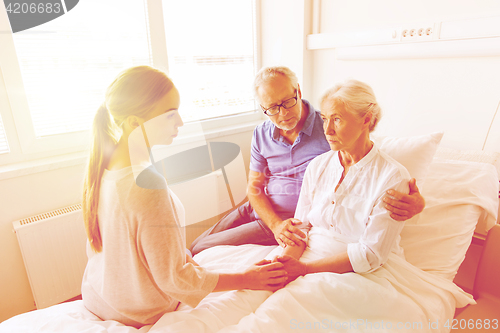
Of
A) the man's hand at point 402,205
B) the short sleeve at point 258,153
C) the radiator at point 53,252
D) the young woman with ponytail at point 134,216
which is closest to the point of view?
the young woman with ponytail at point 134,216

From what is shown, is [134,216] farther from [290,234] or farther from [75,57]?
[75,57]

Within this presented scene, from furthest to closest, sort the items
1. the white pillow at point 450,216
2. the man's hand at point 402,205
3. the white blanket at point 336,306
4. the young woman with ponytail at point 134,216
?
the white pillow at point 450,216
the man's hand at point 402,205
the white blanket at point 336,306
the young woman with ponytail at point 134,216

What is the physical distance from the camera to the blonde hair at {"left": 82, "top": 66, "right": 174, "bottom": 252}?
0.83 metres

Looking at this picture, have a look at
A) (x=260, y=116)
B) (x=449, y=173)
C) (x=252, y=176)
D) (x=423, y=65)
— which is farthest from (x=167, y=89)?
(x=260, y=116)

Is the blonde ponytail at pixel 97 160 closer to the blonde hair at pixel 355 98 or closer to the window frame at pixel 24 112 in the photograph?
the window frame at pixel 24 112

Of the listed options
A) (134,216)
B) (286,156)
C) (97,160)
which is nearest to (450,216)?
(286,156)

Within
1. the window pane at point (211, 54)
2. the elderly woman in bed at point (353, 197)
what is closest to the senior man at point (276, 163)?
the elderly woman in bed at point (353, 197)

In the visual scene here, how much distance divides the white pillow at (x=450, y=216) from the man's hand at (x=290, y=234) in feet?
1.41

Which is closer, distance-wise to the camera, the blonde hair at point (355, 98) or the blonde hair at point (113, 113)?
the blonde hair at point (113, 113)

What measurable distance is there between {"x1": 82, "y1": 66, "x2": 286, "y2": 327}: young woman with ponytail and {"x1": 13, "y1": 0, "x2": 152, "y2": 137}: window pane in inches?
41.6

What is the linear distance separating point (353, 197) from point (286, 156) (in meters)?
0.59

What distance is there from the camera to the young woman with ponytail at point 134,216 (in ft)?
2.64

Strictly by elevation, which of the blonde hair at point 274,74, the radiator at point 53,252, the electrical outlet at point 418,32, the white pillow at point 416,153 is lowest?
the radiator at point 53,252

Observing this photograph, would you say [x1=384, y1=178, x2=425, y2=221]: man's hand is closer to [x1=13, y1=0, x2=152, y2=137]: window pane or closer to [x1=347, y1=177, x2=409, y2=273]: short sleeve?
[x1=347, y1=177, x2=409, y2=273]: short sleeve
